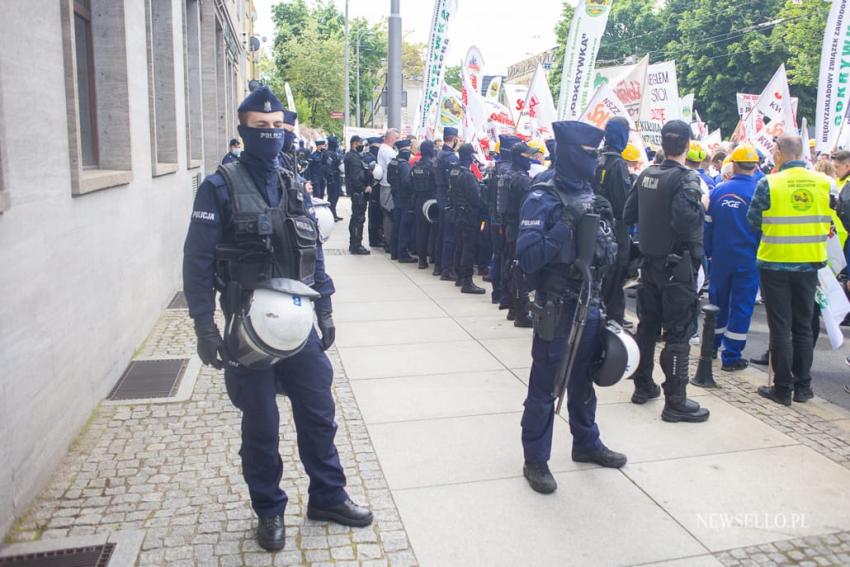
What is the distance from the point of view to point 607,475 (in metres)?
4.68

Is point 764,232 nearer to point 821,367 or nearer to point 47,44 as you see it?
point 821,367

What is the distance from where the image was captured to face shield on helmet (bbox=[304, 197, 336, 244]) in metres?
4.16

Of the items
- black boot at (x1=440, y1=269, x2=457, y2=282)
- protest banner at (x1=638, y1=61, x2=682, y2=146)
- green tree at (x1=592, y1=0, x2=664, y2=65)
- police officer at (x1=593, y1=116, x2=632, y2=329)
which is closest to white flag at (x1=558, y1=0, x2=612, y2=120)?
protest banner at (x1=638, y1=61, x2=682, y2=146)

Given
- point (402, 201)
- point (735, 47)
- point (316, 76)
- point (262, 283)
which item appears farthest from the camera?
point (316, 76)

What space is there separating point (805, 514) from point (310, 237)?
307 centimetres

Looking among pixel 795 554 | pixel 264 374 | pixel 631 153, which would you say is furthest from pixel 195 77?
pixel 795 554

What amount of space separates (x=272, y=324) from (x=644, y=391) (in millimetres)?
3723

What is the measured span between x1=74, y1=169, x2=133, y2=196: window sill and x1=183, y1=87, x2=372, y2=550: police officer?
80.3 inches

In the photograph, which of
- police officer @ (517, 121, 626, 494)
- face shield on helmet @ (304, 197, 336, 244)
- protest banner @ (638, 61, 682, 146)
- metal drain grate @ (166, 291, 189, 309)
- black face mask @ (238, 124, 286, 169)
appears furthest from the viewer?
protest banner @ (638, 61, 682, 146)

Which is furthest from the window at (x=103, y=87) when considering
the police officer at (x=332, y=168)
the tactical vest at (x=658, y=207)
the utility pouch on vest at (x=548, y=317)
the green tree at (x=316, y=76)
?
the green tree at (x=316, y=76)

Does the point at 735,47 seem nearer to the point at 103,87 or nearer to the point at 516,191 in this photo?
the point at 516,191

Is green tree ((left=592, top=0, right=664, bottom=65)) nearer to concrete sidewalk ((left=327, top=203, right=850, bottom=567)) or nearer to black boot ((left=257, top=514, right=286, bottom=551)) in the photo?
concrete sidewalk ((left=327, top=203, right=850, bottom=567))

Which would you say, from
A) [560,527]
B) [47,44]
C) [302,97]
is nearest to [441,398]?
[560,527]

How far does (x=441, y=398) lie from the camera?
240 inches
